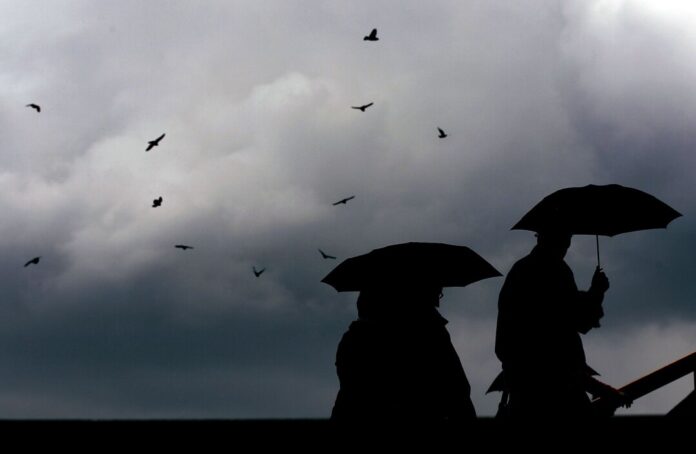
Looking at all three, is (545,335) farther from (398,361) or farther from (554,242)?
(398,361)

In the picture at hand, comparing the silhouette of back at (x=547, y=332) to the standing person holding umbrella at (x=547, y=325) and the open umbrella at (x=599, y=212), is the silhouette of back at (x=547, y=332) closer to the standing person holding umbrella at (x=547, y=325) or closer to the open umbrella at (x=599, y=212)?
the standing person holding umbrella at (x=547, y=325)

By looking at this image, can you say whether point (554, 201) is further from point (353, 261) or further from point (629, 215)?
point (353, 261)

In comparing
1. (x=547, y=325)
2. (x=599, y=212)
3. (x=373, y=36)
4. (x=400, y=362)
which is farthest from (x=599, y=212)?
(x=373, y=36)

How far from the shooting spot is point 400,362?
29.8 feet

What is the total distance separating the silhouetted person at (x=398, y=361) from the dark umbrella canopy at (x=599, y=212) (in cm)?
99

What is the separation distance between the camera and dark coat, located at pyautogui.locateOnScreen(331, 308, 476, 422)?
29.3 ft

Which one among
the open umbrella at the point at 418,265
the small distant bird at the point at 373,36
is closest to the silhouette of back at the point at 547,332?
the open umbrella at the point at 418,265

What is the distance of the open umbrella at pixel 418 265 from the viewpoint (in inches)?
383

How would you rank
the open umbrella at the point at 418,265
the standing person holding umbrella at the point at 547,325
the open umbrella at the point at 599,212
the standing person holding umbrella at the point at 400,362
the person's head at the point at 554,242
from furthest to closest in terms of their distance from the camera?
the open umbrella at the point at 418,265 < the standing person holding umbrella at the point at 400,362 < the open umbrella at the point at 599,212 < the person's head at the point at 554,242 < the standing person holding umbrella at the point at 547,325

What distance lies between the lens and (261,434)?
765 centimetres

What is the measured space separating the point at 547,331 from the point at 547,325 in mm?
41

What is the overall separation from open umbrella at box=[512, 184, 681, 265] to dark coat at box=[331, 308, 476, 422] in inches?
42.1

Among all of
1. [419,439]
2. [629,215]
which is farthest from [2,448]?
[629,215]

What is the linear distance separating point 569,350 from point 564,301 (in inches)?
13.5
